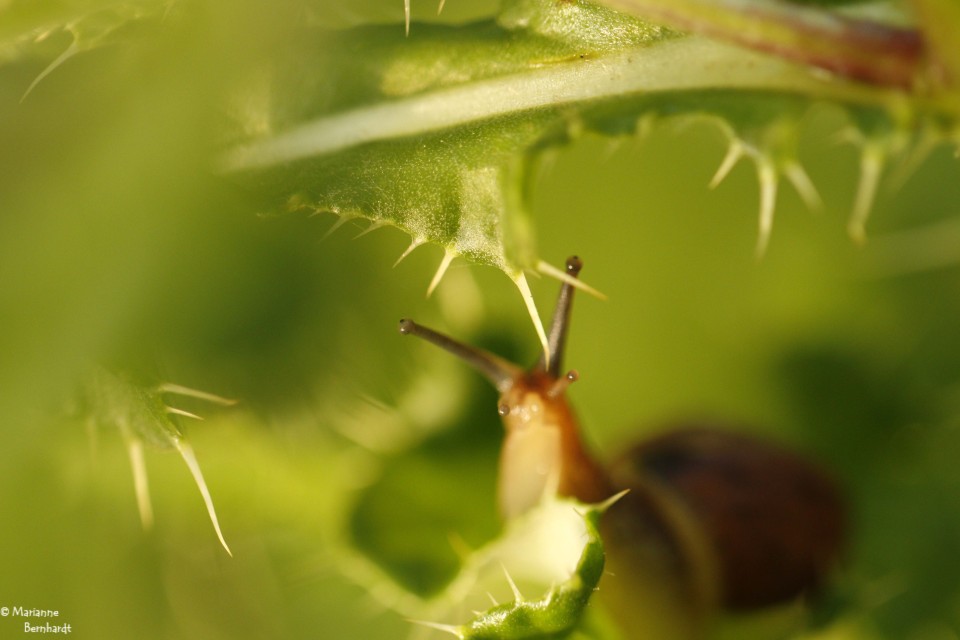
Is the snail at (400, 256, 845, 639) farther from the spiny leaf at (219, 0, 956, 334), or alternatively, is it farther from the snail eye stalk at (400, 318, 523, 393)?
the spiny leaf at (219, 0, 956, 334)

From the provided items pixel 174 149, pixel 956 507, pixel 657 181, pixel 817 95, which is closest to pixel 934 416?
pixel 956 507

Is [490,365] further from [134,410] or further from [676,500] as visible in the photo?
[134,410]

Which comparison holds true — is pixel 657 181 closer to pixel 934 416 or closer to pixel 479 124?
pixel 934 416

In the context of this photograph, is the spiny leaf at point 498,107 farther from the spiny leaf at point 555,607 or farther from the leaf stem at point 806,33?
the spiny leaf at point 555,607

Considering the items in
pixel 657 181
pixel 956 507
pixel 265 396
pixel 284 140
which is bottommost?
pixel 956 507

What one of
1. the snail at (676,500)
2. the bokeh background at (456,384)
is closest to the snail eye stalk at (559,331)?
the snail at (676,500)

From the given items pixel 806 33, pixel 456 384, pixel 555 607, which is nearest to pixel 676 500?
pixel 456 384

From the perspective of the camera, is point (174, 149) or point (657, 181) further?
point (657, 181)
